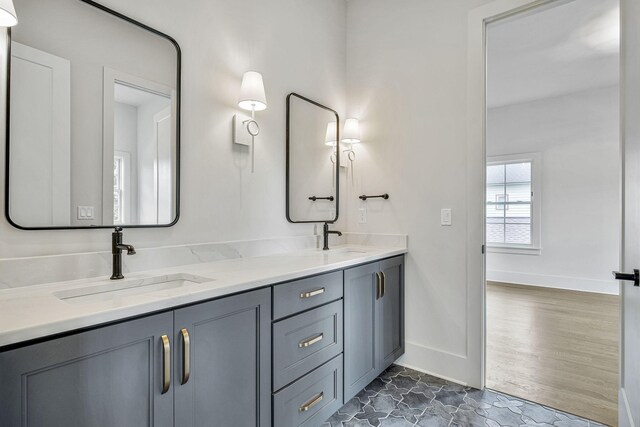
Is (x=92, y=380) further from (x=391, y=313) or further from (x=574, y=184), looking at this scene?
(x=574, y=184)

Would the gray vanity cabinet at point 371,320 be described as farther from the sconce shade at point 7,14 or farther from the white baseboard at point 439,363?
the sconce shade at point 7,14

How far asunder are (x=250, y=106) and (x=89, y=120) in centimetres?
82

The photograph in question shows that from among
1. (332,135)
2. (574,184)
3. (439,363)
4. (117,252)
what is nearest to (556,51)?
(574,184)

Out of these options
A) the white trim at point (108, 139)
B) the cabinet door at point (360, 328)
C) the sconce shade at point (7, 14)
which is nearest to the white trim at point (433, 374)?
the cabinet door at point (360, 328)

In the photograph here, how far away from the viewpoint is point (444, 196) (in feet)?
7.50

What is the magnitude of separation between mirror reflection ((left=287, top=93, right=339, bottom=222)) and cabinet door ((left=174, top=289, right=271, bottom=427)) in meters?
1.03

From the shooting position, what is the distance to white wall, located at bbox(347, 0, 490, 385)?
2.23 metres

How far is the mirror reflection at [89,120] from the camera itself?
124cm

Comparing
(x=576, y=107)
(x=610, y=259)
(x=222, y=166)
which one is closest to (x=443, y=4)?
(x=222, y=166)

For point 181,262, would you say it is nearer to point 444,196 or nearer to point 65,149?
point 65,149

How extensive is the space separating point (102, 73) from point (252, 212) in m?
0.98

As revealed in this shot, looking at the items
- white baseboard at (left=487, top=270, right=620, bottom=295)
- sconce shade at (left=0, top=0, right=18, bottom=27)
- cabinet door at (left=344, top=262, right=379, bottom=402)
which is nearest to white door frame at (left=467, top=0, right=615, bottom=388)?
cabinet door at (left=344, top=262, right=379, bottom=402)

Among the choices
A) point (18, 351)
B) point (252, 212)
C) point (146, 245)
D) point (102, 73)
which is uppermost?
point (102, 73)

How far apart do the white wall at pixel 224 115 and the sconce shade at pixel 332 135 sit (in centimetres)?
25
